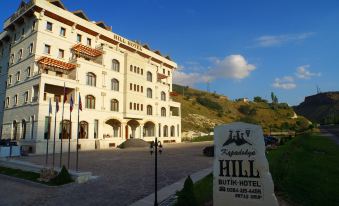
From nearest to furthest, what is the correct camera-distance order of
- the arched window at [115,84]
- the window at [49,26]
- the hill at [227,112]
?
the window at [49,26], the arched window at [115,84], the hill at [227,112]

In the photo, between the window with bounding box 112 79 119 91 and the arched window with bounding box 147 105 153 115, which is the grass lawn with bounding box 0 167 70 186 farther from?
the arched window with bounding box 147 105 153 115

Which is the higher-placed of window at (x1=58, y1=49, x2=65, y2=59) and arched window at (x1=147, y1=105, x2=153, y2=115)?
window at (x1=58, y1=49, x2=65, y2=59)

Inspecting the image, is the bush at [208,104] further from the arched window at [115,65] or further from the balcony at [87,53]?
the balcony at [87,53]

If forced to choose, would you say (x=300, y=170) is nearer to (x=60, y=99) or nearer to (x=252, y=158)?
(x=252, y=158)

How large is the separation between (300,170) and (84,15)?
139 feet

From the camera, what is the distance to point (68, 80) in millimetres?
38719

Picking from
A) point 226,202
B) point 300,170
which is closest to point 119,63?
point 300,170

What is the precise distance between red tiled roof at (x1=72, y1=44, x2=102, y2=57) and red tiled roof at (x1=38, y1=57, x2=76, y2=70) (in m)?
4.07

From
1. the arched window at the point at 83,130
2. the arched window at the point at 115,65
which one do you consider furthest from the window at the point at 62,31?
the arched window at the point at 83,130

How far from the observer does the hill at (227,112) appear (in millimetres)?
107669

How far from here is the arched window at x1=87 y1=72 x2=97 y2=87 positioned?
140 ft

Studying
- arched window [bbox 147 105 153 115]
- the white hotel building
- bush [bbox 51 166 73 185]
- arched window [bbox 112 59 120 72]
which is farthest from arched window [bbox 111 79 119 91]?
bush [bbox 51 166 73 185]

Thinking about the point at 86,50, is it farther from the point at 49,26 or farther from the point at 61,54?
the point at 49,26

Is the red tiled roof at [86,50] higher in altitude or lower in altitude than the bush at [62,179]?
higher
